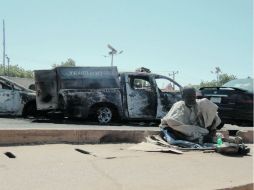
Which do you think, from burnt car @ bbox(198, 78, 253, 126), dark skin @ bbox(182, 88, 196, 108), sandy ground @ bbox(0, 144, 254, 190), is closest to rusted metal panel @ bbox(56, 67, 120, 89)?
burnt car @ bbox(198, 78, 253, 126)

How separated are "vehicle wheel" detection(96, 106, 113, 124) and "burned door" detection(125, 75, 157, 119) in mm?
563

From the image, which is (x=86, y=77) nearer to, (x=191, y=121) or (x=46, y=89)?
(x=46, y=89)

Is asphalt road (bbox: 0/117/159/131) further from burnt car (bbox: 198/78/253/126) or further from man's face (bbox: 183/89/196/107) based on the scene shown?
man's face (bbox: 183/89/196/107)

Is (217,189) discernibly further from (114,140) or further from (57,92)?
(57,92)

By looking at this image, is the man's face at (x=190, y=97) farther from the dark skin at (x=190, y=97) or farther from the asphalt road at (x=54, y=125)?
the asphalt road at (x=54, y=125)

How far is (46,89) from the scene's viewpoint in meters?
13.1

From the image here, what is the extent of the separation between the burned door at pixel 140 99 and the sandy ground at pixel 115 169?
19.0ft

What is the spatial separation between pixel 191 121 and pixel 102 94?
17.8 ft

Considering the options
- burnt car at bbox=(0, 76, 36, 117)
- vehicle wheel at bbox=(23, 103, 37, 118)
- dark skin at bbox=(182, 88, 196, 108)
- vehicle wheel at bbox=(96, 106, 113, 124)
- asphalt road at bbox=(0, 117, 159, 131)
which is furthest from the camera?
vehicle wheel at bbox=(23, 103, 37, 118)

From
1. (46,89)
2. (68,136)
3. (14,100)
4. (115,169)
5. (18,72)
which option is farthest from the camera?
(18,72)

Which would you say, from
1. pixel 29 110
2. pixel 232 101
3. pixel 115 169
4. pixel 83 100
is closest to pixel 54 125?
pixel 83 100

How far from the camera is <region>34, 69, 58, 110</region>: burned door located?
13.0 meters

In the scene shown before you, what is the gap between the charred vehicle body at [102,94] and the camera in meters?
12.8

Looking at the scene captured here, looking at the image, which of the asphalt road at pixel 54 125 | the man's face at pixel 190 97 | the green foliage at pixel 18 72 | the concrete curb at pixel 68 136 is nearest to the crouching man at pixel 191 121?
the man's face at pixel 190 97
